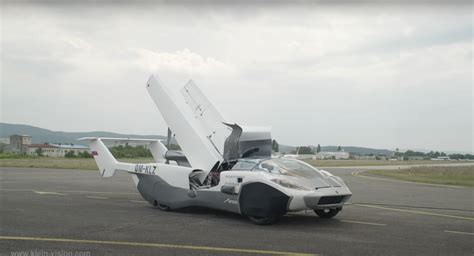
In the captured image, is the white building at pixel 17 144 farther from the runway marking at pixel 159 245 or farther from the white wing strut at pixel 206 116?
the runway marking at pixel 159 245

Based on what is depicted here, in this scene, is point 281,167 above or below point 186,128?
below

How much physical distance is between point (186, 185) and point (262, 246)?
181 inches

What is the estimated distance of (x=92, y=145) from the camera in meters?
14.8

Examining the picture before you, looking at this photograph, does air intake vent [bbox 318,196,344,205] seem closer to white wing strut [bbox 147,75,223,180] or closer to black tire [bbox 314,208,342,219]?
black tire [bbox 314,208,342,219]

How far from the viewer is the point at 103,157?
1453 cm

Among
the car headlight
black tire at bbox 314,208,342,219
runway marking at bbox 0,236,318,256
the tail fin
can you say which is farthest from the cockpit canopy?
the tail fin

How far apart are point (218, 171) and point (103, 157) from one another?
4373 mm

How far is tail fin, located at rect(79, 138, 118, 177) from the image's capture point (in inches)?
565

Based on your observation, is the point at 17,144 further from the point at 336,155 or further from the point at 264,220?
the point at 264,220

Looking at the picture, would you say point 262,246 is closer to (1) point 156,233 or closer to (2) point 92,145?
(1) point 156,233

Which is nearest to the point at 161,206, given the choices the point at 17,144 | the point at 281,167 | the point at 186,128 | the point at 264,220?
the point at 186,128

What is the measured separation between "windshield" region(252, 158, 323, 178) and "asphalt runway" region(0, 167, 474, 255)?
42.2 inches

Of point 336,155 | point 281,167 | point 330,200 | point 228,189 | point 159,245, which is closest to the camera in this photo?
point 159,245

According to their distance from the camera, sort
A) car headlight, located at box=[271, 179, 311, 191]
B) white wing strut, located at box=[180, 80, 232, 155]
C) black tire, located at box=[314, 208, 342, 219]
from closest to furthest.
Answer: car headlight, located at box=[271, 179, 311, 191]
black tire, located at box=[314, 208, 342, 219]
white wing strut, located at box=[180, 80, 232, 155]
